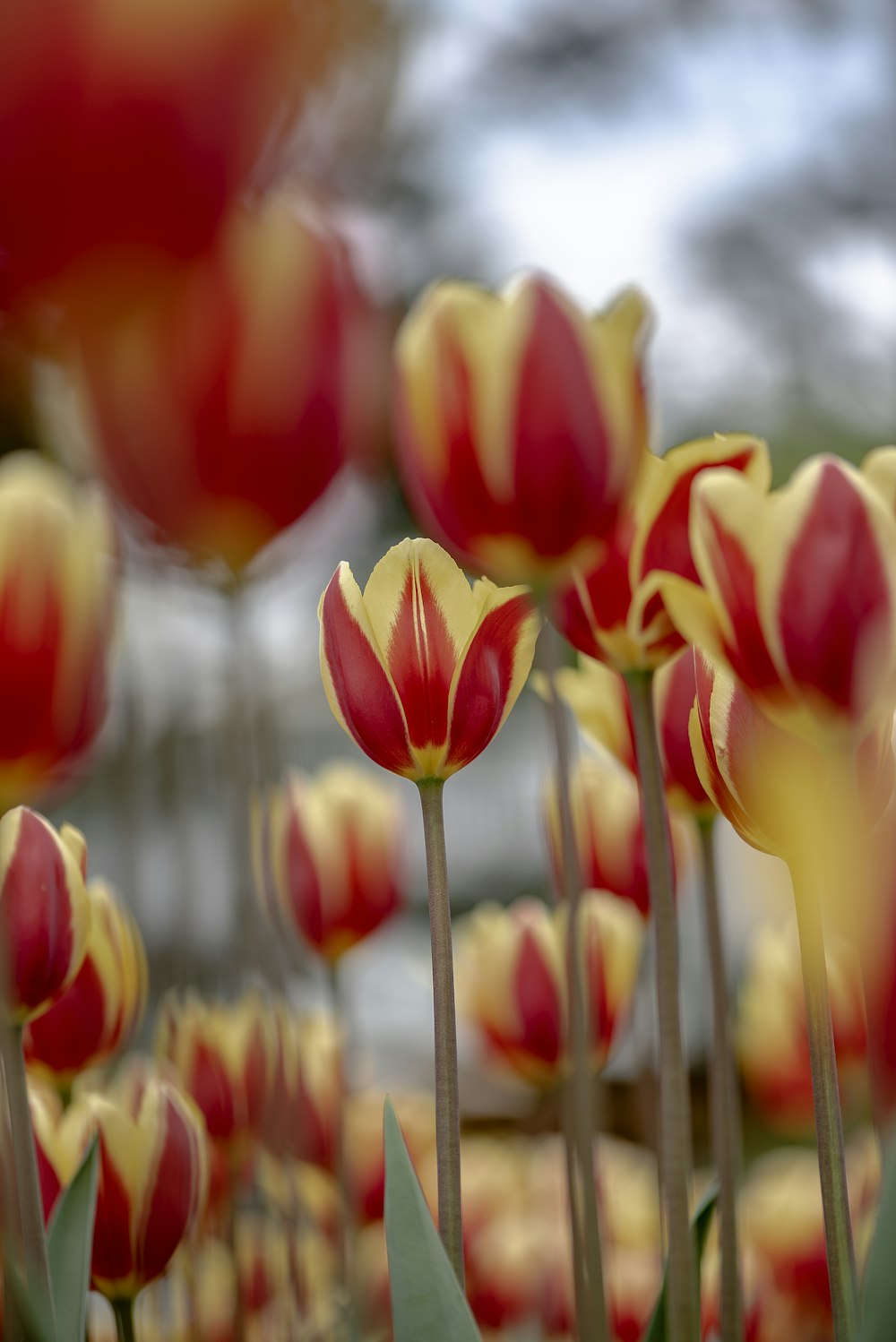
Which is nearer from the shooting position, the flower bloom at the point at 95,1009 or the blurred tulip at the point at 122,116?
the blurred tulip at the point at 122,116

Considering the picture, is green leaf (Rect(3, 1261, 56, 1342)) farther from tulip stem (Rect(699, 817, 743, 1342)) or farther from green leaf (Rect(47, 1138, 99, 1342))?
tulip stem (Rect(699, 817, 743, 1342))

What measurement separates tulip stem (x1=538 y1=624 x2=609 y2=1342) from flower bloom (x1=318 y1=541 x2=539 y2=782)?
0.01m

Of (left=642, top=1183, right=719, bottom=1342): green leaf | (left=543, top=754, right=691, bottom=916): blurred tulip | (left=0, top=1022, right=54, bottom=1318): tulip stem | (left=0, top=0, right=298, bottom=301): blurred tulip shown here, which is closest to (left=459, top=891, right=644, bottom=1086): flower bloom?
(left=543, top=754, right=691, bottom=916): blurred tulip

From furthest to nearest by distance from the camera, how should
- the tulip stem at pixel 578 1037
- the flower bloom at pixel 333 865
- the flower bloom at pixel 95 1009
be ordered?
the flower bloom at pixel 333 865
the flower bloom at pixel 95 1009
the tulip stem at pixel 578 1037

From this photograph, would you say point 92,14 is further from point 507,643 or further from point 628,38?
point 628,38

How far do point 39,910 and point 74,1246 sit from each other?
7 centimetres

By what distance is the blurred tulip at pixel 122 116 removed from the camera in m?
0.18

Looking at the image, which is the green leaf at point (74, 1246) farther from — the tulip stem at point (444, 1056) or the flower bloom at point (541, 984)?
the flower bloom at point (541, 984)

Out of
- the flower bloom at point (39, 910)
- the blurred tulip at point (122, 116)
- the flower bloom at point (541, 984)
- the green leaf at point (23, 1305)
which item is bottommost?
the green leaf at point (23, 1305)

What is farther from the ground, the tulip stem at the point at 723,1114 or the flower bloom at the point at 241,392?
the flower bloom at the point at 241,392

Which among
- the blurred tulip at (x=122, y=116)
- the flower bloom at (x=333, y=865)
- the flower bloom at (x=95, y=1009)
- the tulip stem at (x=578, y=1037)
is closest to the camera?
the blurred tulip at (x=122, y=116)

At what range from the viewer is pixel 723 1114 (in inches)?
14.9

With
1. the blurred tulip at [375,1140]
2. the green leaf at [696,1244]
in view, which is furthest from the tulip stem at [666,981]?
the blurred tulip at [375,1140]

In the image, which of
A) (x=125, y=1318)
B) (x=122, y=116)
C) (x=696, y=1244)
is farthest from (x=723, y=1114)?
(x=122, y=116)
